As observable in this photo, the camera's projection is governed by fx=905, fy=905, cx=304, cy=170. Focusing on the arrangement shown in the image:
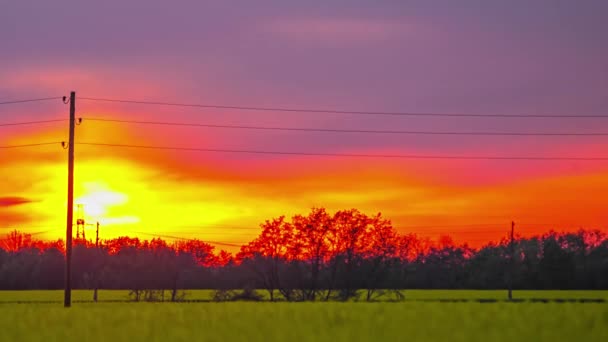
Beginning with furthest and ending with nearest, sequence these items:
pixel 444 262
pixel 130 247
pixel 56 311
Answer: pixel 444 262 < pixel 130 247 < pixel 56 311

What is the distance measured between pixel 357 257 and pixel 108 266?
4819cm

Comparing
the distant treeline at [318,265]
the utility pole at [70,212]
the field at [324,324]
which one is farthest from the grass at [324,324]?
the distant treeline at [318,265]

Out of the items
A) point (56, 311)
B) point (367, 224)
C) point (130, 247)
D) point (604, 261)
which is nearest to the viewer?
point (56, 311)

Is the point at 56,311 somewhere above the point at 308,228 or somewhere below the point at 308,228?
below

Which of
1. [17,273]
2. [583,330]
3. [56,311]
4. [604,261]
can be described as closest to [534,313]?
[583,330]

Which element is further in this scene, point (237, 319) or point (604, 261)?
point (604, 261)

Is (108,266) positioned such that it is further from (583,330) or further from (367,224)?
(583,330)

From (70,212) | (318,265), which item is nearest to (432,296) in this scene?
(318,265)

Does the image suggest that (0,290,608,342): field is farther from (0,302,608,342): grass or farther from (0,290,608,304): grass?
(0,290,608,304): grass

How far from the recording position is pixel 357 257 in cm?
7144

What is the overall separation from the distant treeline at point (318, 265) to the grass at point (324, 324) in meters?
33.2

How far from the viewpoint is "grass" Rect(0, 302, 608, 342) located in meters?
23.6

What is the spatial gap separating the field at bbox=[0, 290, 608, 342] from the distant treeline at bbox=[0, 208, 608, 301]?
33.5 m

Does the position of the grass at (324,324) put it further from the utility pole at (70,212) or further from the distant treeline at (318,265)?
the distant treeline at (318,265)
